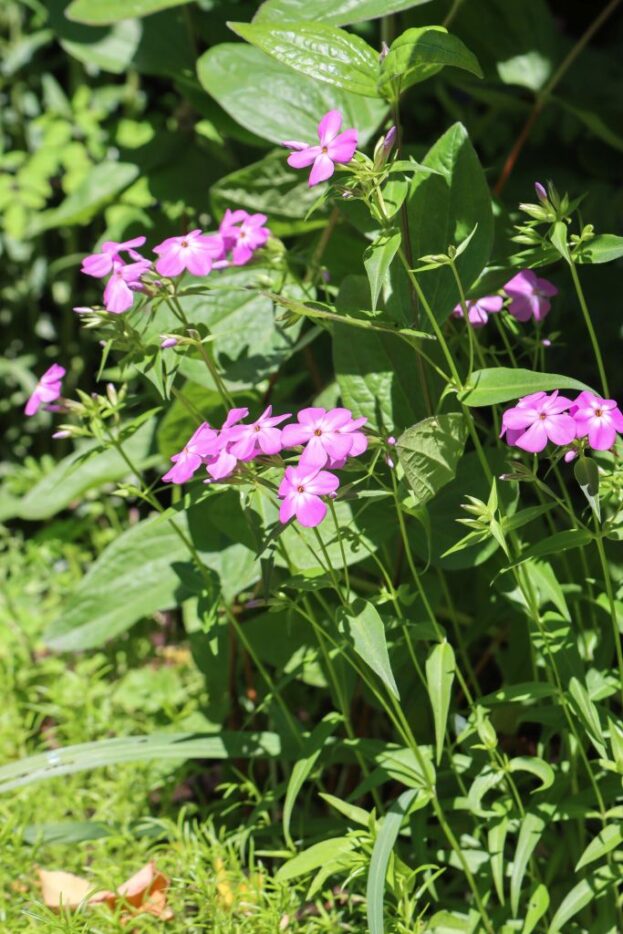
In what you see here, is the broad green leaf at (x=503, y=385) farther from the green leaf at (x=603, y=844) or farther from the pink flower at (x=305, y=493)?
the green leaf at (x=603, y=844)

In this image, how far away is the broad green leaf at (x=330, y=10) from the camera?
126cm

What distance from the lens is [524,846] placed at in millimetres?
1187

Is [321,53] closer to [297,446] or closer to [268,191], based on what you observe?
[297,446]

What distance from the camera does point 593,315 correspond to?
1901 millimetres

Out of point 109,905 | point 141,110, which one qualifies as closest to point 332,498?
point 109,905

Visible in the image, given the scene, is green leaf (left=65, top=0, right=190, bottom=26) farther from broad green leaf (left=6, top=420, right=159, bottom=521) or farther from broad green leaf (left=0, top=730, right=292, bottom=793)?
broad green leaf (left=0, top=730, right=292, bottom=793)

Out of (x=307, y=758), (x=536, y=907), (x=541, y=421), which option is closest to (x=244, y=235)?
(x=541, y=421)

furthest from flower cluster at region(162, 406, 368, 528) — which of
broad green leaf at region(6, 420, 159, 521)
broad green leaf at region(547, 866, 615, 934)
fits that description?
broad green leaf at region(6, 420, 159, 521)

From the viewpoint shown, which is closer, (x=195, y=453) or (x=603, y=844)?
(x=195, y=453)

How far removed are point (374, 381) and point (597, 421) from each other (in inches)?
14.8

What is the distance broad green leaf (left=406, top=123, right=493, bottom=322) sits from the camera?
3.99ft

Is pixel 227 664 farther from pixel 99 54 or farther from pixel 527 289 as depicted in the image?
pixel 99 54

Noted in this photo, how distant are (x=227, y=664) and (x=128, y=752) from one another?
302 mm

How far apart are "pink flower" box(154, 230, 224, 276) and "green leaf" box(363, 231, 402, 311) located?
19cm
